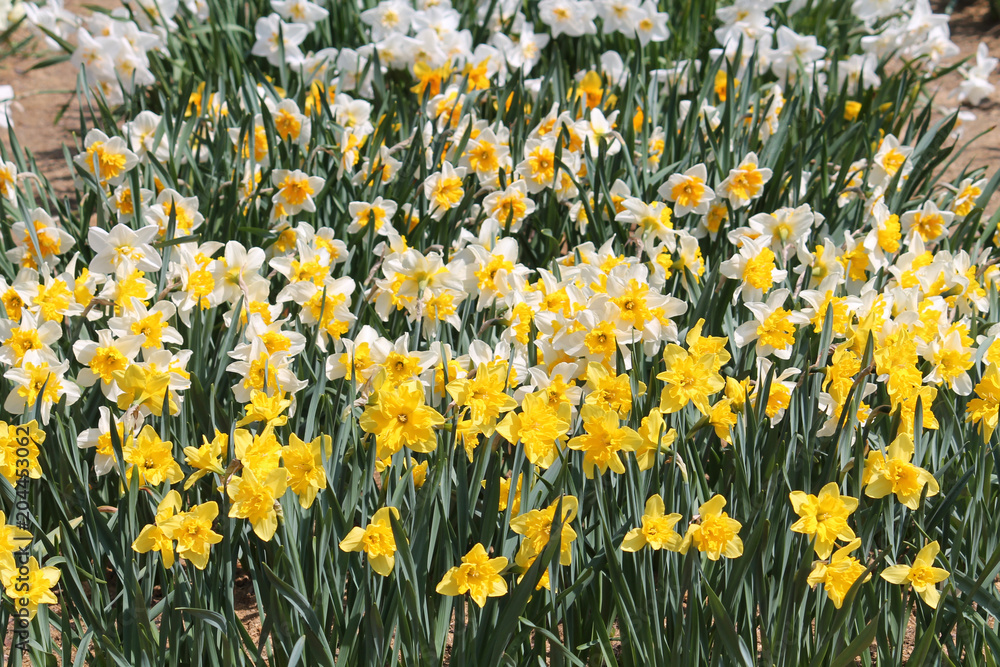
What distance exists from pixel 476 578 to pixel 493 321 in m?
0.58

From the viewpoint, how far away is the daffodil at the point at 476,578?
131 cm

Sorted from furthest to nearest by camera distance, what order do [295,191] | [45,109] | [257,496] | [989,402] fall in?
[45,109] → [295,191] → [989,402] → [257,496]

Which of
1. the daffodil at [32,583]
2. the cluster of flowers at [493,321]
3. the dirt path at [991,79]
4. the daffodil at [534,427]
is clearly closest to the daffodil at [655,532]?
the cluster of flowers at [493,321]

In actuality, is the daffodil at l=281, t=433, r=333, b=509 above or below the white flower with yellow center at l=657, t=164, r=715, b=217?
below

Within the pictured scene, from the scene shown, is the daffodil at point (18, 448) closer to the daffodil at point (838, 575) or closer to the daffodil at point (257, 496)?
the daffodil at point (257, 496)

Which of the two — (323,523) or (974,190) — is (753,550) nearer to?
(323,523)

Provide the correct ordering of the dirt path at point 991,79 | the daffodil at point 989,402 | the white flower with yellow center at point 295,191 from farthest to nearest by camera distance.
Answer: the dirt path at point 991,79 → the white flower with yellow center at point 295,191 → the daffodil at point 989,402

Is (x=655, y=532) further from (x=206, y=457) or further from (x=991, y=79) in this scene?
(x=991, y=79)


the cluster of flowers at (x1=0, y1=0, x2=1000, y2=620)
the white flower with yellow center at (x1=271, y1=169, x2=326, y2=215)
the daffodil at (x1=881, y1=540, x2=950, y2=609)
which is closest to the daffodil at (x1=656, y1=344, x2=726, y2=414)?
the cluster of flowers at (x1=0, y1=0, x2=1000, y2=620)

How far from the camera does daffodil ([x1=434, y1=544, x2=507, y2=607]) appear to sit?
4.29ft

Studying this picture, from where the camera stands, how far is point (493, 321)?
1722 millimetres

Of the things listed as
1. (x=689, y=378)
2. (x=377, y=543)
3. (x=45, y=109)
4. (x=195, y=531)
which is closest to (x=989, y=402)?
(x=689, y=378)

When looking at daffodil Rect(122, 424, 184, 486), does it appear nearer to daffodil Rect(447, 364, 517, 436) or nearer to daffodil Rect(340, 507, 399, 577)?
daffodil Rect(340, 507, 399, 577)

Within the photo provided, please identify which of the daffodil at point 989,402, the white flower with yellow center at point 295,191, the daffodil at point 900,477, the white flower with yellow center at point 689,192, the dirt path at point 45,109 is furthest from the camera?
the dirt path at point 45,109
